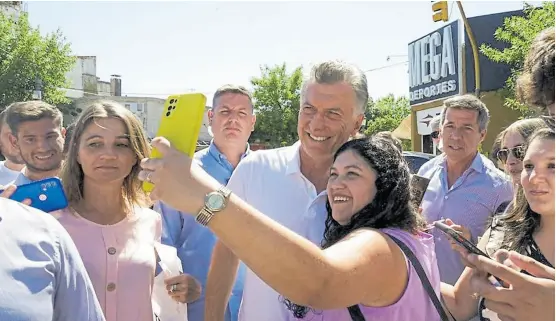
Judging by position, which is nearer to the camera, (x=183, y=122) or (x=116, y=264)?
(x=183, y=122)

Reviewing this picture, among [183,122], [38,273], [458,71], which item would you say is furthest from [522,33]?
[38,273]

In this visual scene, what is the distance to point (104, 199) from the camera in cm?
260

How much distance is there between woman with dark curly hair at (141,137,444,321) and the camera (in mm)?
1311

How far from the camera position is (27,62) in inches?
969

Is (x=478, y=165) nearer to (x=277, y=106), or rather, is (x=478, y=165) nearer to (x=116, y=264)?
(x=116, y=264)

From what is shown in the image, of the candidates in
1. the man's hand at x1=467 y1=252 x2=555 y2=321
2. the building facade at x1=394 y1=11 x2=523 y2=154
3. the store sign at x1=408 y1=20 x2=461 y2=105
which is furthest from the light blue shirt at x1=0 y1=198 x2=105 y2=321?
the store sign at x1=408 y1=20 x2=461 y2=105

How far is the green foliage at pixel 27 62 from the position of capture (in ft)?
78.6

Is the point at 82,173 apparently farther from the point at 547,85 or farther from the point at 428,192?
the point at 428,192

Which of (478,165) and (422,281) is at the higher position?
(478,165)

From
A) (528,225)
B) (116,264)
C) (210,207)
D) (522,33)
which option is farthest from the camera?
(522,33)

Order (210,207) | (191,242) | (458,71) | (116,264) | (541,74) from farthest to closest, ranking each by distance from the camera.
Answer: (458,71) < (191,242) < (116,264) < (541,74) < (210,207)

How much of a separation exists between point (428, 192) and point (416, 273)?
2117mm

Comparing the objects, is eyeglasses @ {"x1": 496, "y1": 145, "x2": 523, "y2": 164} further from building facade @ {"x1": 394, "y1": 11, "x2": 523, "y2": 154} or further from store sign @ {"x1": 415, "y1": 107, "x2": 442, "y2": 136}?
store sign @ {"x1": 415, "y1": 107, "x2": 442, "y2": 136}

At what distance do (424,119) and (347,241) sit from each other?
18183 millimetres
